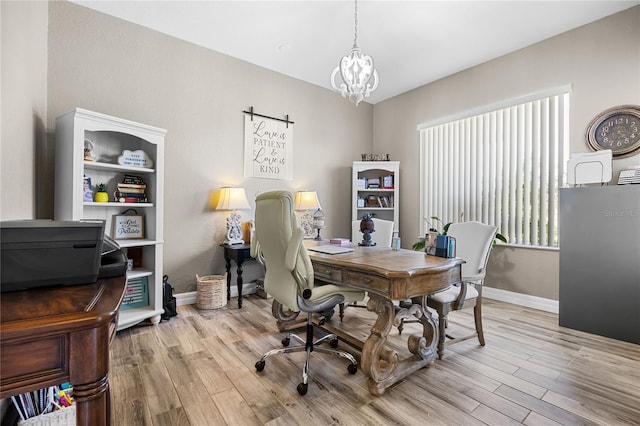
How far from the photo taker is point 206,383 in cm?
180

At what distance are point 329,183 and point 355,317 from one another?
2260mm

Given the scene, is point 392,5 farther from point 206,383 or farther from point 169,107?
point 206,383

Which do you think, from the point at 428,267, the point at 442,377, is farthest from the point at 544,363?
the point at 428,267

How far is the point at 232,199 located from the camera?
3375mm

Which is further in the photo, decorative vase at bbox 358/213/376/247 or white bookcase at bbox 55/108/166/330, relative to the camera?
decorative vase at bbox 358/213/376/247

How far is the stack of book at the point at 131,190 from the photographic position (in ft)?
8.92

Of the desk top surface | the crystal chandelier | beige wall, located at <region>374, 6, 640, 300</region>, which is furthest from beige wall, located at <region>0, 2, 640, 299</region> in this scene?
the crystal chandelier

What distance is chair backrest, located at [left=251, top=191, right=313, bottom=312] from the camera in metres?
1.70

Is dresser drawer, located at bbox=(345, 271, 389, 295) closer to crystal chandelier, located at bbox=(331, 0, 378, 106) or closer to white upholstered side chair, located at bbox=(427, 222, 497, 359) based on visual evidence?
white upholstered side chair, located at bbox=(427, 222, 497, 359)

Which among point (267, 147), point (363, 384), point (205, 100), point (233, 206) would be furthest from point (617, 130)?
point (205, 100)

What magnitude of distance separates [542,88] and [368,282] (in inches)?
128

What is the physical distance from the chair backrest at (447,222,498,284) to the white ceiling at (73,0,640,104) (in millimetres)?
2051

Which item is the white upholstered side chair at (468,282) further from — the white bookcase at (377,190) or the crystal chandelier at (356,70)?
the white bookcase at (377,190)

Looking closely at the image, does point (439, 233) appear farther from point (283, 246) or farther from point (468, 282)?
point (283, 246)
